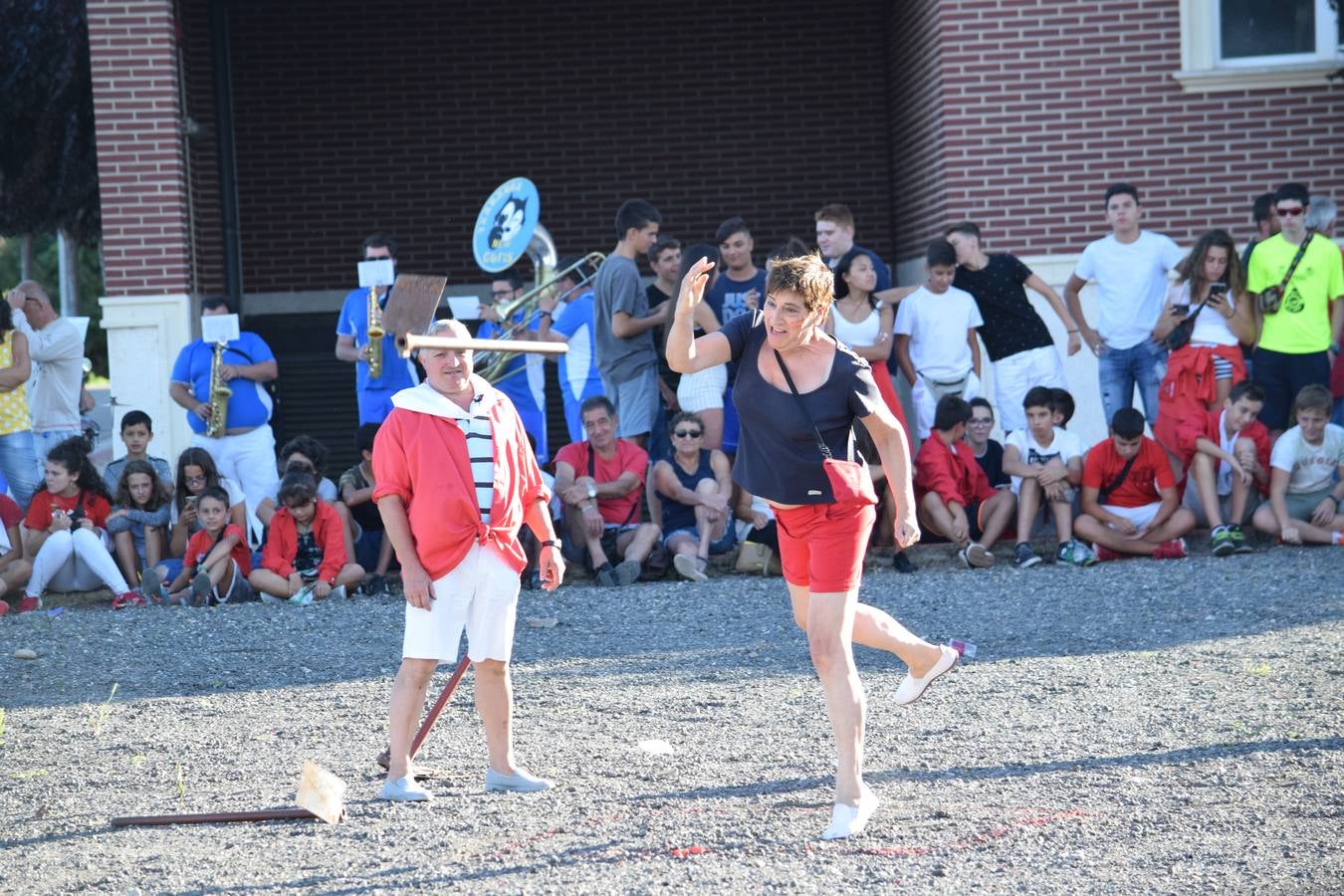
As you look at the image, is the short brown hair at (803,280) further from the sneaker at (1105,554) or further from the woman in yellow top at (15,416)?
the woman in yellow top at (15,416)

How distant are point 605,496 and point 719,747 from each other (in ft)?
13.5

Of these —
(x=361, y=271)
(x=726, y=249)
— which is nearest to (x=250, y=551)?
(x=361, y=271)

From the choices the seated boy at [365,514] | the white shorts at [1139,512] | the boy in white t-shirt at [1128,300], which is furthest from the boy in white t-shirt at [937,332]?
the seated boy at [365,514]

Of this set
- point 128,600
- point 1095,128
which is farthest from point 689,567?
point 1095,128

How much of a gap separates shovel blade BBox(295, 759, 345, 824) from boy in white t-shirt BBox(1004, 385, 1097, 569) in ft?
18.0

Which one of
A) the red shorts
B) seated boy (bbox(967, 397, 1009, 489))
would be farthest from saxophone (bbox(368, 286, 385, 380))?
the red shorts

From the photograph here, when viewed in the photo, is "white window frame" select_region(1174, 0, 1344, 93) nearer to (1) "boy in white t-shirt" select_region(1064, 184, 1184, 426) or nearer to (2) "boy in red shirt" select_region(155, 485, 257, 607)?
(1) "boy in white t-shirt" select_region(1064, 184, 1184, 426)

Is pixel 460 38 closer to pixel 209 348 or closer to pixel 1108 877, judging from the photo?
pixel 209 348

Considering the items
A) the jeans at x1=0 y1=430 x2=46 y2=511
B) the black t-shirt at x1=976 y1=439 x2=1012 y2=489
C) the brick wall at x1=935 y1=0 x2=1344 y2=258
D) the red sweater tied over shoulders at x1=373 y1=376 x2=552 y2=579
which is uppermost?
the brick wall at x1=935 y1=0 x2=1344 y2=258

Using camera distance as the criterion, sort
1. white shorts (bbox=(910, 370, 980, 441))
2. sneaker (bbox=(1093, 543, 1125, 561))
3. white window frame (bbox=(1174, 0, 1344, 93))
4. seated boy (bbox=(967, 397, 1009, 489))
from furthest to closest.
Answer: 1. white window frame (bbox=(1174, 0, 1344, 93))
2. white shorts (bbox=(910, 370, 980, 441))
3. seated boy (bbox=(967, 397, 1009, 489))
4. sneaker (bbox=(1093, 543, 1125, 561))

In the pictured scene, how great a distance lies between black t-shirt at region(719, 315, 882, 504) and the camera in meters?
4.80

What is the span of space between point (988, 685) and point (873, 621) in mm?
1497

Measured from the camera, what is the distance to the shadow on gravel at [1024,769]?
509 centimetres

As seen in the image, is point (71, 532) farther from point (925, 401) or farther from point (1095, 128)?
point (1095, 128)
